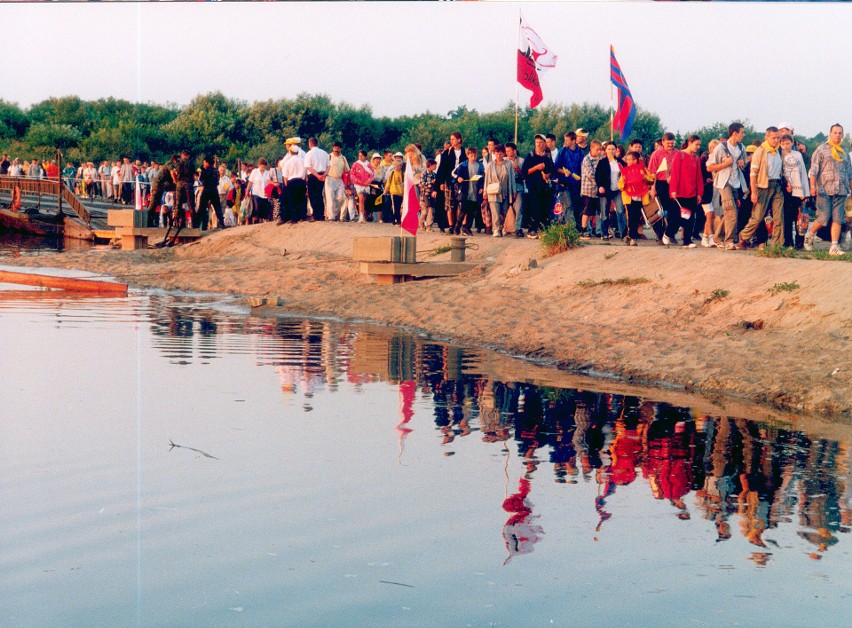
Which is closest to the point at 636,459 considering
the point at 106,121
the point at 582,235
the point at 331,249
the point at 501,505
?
the point at 501,505

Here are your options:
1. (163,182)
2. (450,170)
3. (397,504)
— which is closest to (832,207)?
(450,170)

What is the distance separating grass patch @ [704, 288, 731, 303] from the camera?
15.1m

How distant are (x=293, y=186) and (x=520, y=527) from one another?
20.7 meters

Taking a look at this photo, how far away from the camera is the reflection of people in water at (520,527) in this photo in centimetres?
652

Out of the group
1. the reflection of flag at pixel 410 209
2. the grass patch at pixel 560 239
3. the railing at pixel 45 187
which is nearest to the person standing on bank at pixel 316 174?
the reflection of flag at pixel 410 209

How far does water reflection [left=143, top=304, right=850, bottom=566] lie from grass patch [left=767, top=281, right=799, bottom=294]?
346 cm

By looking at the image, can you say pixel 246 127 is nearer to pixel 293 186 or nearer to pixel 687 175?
pixel 293 186

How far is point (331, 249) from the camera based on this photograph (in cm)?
2473

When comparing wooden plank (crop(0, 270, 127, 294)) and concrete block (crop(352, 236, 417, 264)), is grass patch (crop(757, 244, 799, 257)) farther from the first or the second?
wooden plank (crop(0, 270, 127, 294))

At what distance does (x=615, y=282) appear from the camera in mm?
17031

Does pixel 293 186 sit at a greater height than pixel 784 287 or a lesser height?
greater

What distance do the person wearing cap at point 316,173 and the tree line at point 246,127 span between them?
124 ft

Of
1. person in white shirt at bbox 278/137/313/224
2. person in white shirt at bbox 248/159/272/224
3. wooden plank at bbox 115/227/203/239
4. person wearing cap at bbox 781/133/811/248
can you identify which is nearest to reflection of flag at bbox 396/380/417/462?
person wearing cap at bbox 781/133/811/248

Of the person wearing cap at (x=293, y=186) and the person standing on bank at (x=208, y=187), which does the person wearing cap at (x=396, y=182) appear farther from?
the person standing on bank at (x=208, y=187)
